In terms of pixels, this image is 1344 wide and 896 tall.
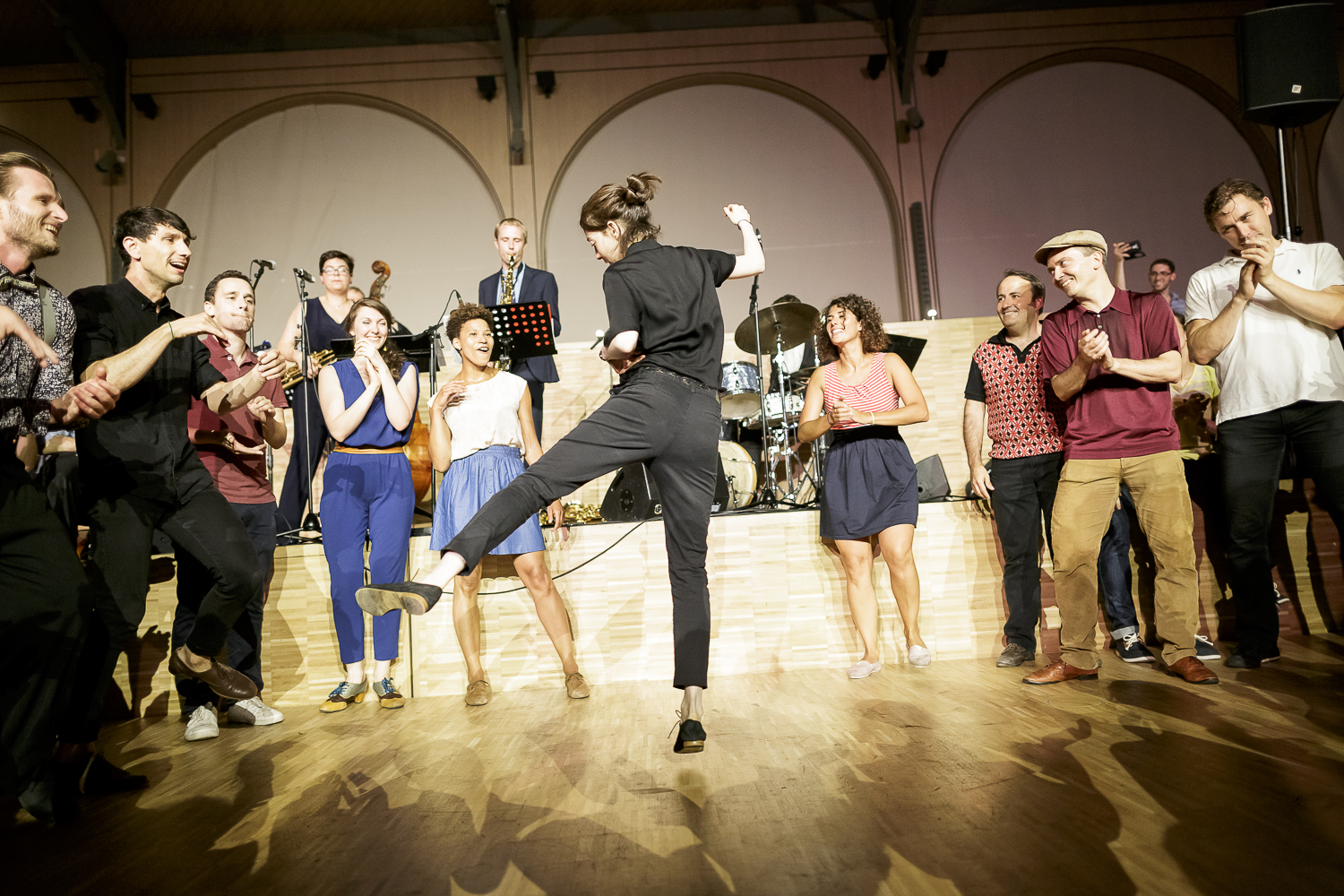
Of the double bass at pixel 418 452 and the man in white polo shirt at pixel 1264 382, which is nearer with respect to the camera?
the man in white polo shirt at pixel 1264 382

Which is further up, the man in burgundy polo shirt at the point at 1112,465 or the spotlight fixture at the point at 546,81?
the spotlight fixture at the point at 546,81

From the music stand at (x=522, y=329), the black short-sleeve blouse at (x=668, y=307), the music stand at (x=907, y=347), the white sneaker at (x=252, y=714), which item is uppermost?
the music stand at (x=522, y=329)

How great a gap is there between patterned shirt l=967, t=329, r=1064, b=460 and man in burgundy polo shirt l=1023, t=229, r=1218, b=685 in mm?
405

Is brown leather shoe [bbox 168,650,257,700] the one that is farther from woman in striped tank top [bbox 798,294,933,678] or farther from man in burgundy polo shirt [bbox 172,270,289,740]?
woman in striped tank top [bbox 798,294,933,678]

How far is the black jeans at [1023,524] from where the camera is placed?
3.67 m

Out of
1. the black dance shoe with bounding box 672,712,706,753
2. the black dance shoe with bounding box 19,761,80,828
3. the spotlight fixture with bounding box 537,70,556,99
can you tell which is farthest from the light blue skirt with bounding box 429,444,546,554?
the spotlight fixture with bounding box 537,70,556,99

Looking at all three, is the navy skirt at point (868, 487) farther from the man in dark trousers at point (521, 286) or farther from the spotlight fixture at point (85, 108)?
the spotlight fixture at point (85, 108)

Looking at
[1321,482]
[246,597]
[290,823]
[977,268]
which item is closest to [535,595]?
[246,597]

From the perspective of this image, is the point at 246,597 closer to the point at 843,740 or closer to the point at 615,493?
the point at 843,740

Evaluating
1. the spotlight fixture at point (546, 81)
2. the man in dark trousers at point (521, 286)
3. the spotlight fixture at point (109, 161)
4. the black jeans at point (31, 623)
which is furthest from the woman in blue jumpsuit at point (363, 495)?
the spotlight fixture at point (109, 161)

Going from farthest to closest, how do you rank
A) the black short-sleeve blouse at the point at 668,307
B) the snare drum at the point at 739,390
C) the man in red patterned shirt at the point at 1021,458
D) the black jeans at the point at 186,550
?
the snare drum at the point at 739,390 < the man in red patterned shirt at the point at 1021,458 < the black jeans at the point at 186,550 < the black short-sleeve blouse at the point at 668,307

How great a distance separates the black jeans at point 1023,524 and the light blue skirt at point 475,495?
1.98 meters

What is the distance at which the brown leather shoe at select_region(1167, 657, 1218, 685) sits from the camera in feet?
9.73

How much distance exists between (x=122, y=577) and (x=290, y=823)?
1.07 m
